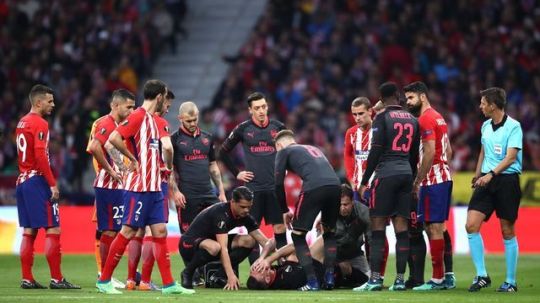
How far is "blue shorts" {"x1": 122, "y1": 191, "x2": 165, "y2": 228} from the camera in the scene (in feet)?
46.5

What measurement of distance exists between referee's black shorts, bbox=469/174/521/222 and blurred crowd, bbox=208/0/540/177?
11.9 meters

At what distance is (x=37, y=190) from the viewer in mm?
15469

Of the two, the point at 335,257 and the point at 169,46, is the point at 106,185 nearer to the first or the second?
the point at 335,257

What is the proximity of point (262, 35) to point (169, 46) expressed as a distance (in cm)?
331

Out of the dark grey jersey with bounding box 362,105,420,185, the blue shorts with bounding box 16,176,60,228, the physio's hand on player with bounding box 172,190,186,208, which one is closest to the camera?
the dark grey jersey with bounding box 362,105,420,185

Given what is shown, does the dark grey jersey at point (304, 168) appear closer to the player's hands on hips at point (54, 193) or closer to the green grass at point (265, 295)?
the green grass at point (265, 295)

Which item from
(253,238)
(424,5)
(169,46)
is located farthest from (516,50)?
(253,238)

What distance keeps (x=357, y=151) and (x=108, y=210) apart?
12.2 feet

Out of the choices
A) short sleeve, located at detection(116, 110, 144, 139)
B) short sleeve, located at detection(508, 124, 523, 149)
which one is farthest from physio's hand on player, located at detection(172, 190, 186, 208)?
short sleeve, located at detection(508, 124, 523, 149)

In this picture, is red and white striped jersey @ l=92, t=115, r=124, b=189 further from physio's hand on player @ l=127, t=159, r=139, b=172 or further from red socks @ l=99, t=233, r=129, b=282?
red socks @ l=99, t=233, r=129, b=282

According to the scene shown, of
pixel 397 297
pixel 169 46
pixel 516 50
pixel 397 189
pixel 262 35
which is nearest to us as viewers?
pixel 397 297

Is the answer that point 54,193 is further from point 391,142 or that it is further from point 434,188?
point 434,188

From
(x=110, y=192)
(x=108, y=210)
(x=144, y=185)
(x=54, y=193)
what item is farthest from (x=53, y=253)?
(x=144, y=185)

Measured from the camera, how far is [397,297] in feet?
46.0
